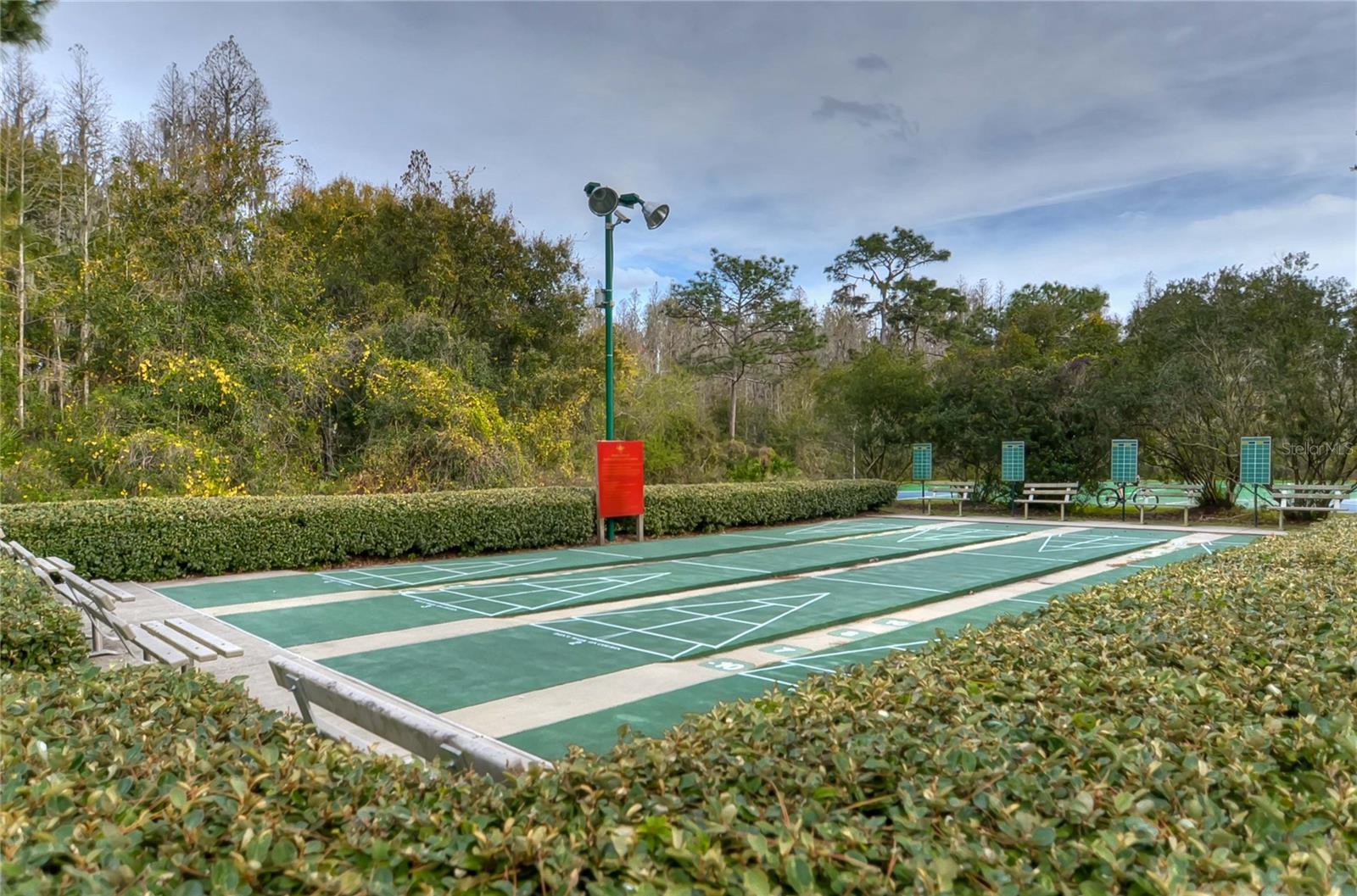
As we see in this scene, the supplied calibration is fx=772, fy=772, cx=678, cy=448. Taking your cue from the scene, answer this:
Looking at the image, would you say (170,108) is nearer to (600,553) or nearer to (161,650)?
(600,553)

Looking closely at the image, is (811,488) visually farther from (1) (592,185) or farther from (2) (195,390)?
(2) (195,390)

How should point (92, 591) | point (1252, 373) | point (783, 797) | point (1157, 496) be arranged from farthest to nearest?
1. point (1157, 496)
2. point (1252, 373)
3. point (92, 591)
4. point (783, 797)

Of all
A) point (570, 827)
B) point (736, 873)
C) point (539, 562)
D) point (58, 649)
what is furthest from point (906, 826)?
point (539, 562)

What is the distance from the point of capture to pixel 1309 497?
15.8 m

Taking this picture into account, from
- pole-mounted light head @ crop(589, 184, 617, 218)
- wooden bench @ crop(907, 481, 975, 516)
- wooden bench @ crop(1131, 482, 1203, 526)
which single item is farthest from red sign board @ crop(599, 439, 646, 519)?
wooden bench @ crop(1131, 482, 1203, 526)

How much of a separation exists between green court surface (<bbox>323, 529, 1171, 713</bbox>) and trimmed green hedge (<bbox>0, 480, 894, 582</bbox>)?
4.93 metres

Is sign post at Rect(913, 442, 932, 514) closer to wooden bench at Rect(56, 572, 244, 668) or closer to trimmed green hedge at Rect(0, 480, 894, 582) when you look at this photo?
trimmed green hedge at Rect(0, 480, 894, 582)

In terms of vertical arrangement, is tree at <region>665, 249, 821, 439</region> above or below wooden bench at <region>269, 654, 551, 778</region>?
above

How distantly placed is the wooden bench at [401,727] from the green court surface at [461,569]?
6183 millimetres

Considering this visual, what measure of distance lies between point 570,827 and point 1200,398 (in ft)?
66.5

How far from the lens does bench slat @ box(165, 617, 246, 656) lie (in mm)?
4457

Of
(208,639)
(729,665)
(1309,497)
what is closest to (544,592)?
(729,665)

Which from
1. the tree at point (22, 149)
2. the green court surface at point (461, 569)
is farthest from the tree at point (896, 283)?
the tree at point (22, 149)

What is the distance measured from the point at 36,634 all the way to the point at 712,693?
4.00 meters
